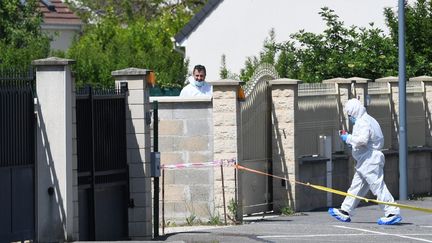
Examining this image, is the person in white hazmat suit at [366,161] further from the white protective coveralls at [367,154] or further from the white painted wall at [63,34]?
the white painted wall at [63,34]

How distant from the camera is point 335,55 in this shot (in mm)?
31781

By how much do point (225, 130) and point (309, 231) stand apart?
237 centimetres

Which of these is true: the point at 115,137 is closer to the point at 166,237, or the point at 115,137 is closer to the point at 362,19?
the point at 166,237

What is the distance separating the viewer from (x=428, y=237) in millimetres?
18219

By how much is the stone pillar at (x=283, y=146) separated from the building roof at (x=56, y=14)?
2838 cm

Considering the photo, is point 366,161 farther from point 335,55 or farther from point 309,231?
point 335,55

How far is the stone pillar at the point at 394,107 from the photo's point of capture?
88.3 feet

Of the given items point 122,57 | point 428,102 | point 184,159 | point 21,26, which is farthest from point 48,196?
point 21,26

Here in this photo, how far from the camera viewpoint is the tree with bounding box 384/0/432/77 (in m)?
31.5

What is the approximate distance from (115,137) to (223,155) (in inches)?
124

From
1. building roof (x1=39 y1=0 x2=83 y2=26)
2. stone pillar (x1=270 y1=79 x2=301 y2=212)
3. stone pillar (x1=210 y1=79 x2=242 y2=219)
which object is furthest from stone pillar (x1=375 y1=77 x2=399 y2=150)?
building roof (x1=39 y1=0 x2=83 y2=26)

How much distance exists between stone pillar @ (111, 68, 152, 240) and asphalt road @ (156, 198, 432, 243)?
15.0 inches

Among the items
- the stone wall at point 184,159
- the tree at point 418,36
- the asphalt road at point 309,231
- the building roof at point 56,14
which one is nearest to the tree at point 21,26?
the tree at point 418,36

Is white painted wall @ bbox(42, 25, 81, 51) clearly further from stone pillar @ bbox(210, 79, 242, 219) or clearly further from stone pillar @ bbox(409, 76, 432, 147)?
stone pillar @ bbox(210, 79, 242, 219)
